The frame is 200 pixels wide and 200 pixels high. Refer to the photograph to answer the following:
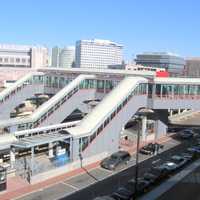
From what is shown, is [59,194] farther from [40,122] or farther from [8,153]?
[40,122]

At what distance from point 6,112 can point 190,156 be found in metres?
35.2

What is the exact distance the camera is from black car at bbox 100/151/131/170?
130 feet

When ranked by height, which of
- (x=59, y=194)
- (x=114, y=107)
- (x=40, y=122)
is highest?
(x=114, y=107)

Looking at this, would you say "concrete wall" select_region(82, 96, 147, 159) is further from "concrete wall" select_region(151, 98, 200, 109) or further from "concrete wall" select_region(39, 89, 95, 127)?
"concrete wall" select_region(39, 89, 95, 127)

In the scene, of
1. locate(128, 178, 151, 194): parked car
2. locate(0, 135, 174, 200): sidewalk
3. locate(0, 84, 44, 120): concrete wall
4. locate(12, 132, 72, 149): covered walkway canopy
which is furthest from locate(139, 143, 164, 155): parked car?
locate(0, 84, 44, 120): concrete wall

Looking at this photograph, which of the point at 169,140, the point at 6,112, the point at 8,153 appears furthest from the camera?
the point at 6,112

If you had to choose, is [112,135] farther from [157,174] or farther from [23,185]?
[23,185]

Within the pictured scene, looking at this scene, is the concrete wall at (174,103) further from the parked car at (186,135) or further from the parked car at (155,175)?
the parked car at (155,175)

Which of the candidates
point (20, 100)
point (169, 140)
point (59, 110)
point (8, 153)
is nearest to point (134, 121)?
point (169, 140)

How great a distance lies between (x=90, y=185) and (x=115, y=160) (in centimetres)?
686

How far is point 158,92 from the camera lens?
53.2 meters

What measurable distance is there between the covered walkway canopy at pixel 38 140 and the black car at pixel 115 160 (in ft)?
18.1

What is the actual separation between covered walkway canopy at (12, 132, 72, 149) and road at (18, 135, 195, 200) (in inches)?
185

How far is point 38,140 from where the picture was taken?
121ft
